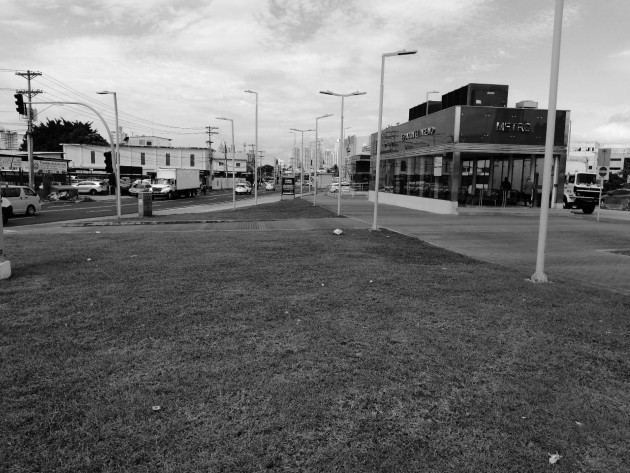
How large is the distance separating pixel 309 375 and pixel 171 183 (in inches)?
2009

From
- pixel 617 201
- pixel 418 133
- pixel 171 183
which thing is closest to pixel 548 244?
pixel 418 133

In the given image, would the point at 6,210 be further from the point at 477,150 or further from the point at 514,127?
the point at 514,127

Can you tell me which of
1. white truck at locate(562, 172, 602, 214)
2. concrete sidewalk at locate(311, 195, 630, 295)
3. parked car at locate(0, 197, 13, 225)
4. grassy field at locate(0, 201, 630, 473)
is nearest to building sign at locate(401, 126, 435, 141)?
concrete sidewalk at locate(311, 195, 630, 295)

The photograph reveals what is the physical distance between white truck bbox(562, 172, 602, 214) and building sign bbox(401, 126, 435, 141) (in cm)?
896

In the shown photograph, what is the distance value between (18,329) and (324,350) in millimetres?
3266

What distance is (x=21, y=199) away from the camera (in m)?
27.9

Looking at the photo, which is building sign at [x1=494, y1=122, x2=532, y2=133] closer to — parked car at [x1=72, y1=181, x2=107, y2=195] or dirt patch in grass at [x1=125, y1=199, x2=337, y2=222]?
dirt patch in grass at [x1=125, y1=199, x2=337, y2=222]

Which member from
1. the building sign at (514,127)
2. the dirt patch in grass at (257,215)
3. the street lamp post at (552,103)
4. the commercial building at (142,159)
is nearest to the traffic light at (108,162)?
the dirt patch in grass at (257,215)

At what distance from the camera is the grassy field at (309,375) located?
298cm

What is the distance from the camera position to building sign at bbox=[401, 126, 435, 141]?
2738 cm

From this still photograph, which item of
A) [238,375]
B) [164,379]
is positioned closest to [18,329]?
[164,379]

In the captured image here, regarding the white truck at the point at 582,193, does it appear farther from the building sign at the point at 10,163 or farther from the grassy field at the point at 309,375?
the building sign at the point at 10,163

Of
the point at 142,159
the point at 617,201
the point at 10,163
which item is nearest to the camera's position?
the point at 617,201

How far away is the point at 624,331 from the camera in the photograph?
534 centimetres
